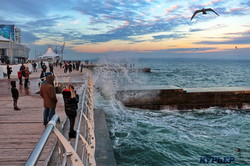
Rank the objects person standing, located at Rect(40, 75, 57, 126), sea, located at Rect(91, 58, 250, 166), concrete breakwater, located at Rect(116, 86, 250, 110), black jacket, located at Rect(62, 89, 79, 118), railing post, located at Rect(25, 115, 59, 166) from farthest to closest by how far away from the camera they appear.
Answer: concrete breakwater, located at Rect(116, 86, 250, 110) < sea, located at Rect(91, 58, 250, 166) < person standing, located at Rect(40, 75, 57, 126) < black jacket, located at Rect(62, 89, 79, 118) < railing post, located at Rect(25, 115, 59, 166)

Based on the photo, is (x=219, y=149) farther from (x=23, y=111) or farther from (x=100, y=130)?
(x=23, y=111)

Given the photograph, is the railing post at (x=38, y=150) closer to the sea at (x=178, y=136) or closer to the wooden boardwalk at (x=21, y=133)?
the wooden boardwalk at (x=21, y=133)

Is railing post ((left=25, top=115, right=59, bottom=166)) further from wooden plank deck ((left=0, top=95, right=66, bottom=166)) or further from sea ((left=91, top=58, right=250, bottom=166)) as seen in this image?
sea ((left=91, top=58, right=250, bottom=166))

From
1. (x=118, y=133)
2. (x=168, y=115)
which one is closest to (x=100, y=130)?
(x=118, y=133)

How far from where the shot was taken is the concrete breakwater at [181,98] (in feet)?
53.3

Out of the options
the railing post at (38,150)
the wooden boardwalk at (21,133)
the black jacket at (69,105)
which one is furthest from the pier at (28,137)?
the railing post at (38,150)

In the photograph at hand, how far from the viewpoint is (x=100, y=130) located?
27.2ft

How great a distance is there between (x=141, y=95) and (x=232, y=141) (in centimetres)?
724

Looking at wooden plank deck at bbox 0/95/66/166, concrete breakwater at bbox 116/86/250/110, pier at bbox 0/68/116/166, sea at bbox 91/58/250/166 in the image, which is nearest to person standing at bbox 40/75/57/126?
pier at bbox 0/68/116/166

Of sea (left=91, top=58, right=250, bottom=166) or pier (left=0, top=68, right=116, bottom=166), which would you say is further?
sea (left=91, top=58, right=250, bottom=166)

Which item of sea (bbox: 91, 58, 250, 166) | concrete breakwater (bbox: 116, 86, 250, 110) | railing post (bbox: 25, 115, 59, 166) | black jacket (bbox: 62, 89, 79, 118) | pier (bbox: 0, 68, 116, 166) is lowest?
sea (bbox: 91, 58, 250, 166)

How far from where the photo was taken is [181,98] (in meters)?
16.5

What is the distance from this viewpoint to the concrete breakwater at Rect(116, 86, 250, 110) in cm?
1625

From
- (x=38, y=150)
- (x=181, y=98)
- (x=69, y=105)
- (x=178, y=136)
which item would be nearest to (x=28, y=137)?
(x=69, y=105)
